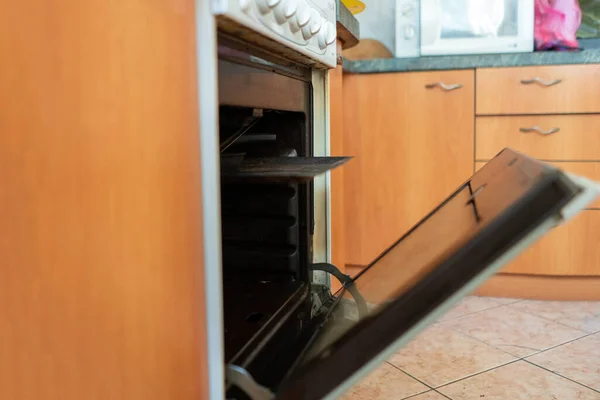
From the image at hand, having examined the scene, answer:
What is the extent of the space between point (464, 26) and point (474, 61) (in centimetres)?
20

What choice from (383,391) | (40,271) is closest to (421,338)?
(383,391)

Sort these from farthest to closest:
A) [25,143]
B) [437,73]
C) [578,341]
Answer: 1. [437,73]
2. [578,341]
3. [25,143]

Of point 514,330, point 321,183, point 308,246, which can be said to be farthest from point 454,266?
point 514,330

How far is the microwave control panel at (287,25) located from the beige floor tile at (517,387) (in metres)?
0.83

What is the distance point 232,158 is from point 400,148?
118cm

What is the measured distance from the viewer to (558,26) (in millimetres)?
2127

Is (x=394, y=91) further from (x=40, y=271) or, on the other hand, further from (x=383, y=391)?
(x=40, y=271)

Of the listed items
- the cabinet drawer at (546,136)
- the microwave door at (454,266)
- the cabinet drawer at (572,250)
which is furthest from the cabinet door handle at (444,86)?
the microwave door at (454,266)

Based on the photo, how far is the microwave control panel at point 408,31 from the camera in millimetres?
2201

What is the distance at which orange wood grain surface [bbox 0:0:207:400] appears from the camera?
46 cm

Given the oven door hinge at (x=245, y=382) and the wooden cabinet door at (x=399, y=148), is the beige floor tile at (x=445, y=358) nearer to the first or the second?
the wooden cabinet door at (x=399, y=148)

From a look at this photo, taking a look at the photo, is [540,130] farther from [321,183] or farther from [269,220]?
[269,220]

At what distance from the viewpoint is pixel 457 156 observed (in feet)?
6.95

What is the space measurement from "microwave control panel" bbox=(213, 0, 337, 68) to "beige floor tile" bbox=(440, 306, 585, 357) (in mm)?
1003
